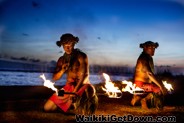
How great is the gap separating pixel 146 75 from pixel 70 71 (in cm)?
282

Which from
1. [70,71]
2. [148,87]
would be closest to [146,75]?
[148,87]

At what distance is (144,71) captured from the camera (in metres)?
10.6

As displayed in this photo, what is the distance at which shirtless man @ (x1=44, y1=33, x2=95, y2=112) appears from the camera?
8.94m

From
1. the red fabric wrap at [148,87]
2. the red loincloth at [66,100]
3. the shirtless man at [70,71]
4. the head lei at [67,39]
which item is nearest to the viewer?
the red loincloth at [66,100]

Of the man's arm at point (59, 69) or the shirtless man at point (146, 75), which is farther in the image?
the shirtless man at point (146, 75)

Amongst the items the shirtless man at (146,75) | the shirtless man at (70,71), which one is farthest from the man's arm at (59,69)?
the shirtless man at (146,75)

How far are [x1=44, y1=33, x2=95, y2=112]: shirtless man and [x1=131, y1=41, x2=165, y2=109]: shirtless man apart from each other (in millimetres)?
2357

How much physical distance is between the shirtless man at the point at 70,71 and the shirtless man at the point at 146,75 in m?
2.36

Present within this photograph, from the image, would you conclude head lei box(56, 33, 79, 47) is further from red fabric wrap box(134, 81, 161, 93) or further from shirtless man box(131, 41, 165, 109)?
red fabric wrap box(134, 81, 161, 93)

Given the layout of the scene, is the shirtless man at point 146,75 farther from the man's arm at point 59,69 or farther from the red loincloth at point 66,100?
the man's arm at point 59,69

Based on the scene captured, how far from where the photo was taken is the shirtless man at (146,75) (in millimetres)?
10242

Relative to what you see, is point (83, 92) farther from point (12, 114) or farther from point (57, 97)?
point (12, 114)

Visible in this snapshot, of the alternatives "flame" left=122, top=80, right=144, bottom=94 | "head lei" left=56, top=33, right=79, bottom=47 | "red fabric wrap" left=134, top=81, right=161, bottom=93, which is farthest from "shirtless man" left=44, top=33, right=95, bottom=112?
"red fabric wrap" left=134, top=81, right=161, bottom=93

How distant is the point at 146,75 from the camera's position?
10602mm
